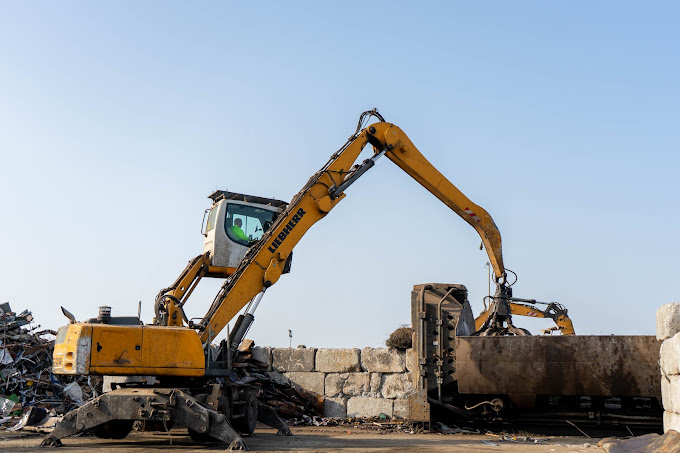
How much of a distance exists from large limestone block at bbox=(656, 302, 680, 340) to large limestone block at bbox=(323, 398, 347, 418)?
759 cm

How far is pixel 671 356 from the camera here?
7.02m

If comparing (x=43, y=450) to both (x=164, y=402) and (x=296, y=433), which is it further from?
(x=296, y=433)

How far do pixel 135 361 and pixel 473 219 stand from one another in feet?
21.5

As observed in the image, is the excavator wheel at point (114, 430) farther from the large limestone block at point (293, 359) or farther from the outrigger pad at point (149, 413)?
the large limestone block at point (293, 359)

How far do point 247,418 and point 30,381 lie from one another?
5.18 m

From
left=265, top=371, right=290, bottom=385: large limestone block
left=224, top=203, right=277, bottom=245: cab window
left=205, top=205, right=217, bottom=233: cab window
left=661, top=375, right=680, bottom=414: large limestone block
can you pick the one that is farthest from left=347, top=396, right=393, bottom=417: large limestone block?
left=661, top=375, right=680, bottom=414: large limestone block

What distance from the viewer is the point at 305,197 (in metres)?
11.3

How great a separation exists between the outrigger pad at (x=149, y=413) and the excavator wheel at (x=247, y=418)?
166cm

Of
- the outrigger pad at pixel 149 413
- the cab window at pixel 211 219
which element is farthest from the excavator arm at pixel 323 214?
the cab window at pixel 211 219

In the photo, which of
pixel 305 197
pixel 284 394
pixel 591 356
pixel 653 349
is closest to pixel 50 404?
pixel 284 394

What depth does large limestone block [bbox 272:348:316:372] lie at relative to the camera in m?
14.3

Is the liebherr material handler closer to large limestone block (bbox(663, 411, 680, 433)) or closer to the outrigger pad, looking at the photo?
the outrigger pad

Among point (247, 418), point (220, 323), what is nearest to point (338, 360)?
point (247, 418)

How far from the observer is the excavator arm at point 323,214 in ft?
33.9
